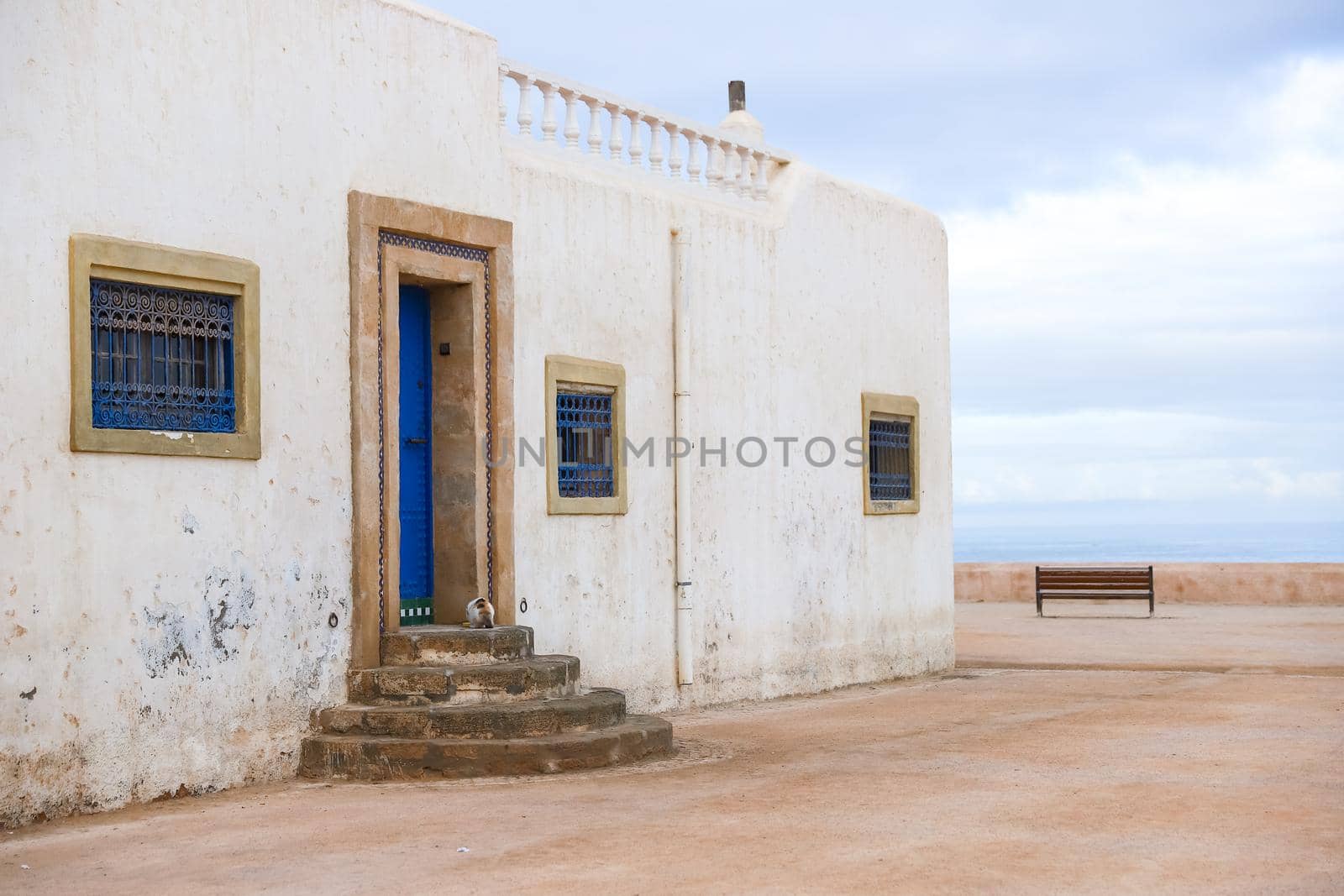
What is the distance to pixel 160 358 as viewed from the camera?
754 centimetres

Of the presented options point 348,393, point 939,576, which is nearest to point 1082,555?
point 939,576

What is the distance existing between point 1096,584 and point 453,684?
1377 centimetres

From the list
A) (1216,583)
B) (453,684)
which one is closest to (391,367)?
(453,684)

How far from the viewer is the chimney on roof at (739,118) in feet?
42.9

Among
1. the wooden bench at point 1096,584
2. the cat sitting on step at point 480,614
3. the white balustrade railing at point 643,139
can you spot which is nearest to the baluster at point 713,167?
the white balustrade railing at point 643,139

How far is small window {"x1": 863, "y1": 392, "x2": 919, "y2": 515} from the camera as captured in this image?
1324 centimetres

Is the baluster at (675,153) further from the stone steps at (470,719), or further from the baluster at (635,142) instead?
the stone steps at (470,719)

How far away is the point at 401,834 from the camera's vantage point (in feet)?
20.5

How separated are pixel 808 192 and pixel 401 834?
7.67 m

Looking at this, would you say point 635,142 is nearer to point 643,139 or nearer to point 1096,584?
point 643,139

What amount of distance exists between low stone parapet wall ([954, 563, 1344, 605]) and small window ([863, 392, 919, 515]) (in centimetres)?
1024

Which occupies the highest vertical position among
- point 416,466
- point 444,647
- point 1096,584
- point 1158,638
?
point 416,466

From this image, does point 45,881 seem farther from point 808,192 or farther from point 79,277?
point 808,192

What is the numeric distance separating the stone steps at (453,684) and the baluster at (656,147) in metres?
4.23
